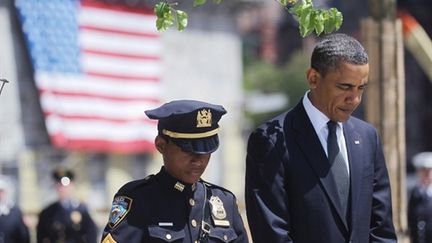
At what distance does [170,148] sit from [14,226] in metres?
7.29

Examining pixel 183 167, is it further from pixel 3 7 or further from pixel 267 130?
pixel 3 7

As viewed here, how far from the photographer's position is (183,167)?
16.5 ft

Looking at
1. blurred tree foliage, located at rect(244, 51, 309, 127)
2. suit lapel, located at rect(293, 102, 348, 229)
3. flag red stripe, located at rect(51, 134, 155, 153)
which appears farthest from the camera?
blurred tree foliage, located at rect(244, 51, 309, 127)

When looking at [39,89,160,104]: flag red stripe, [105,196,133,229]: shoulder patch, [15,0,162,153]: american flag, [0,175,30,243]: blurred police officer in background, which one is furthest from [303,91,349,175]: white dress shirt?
[39,89,160,104]: flag red stripe

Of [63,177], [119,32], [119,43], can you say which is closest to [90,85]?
[119,43]

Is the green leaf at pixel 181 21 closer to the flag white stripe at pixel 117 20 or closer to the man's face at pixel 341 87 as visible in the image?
the man's face at pixel 341 87

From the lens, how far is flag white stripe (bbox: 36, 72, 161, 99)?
23094 millimetres

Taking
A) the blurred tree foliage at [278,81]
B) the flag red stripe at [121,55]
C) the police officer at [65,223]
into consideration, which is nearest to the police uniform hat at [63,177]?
the police officer at [65,223]

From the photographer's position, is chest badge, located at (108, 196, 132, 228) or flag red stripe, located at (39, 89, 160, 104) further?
flag red stripe, located at (39, 89, 160, 104)

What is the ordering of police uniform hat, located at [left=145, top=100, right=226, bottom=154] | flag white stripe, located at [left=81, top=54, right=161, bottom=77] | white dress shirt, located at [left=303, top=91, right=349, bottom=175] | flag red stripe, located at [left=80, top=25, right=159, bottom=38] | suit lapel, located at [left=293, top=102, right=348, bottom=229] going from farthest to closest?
flag red stripe, located at [left=80, top=25, right=159, bottom=38] < flag white stripe, located at [left=81, top=54, right=161, bottom=77] < white dress shirt, located at [left=303, top=91, right=349, bottom=175] < suit lapel, located at [left=293, top=102, right=348, bottom=229] < police uniform hat, located at [left=145, top=100, right=226, bottom=154]

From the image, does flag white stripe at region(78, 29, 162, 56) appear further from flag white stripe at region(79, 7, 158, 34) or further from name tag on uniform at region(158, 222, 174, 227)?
name tag on uniform at region(158, 222, 174, 227)

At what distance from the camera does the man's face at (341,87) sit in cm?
520

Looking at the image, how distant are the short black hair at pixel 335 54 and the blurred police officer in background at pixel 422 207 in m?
6.70

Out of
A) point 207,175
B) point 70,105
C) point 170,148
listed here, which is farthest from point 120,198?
point 207,175
